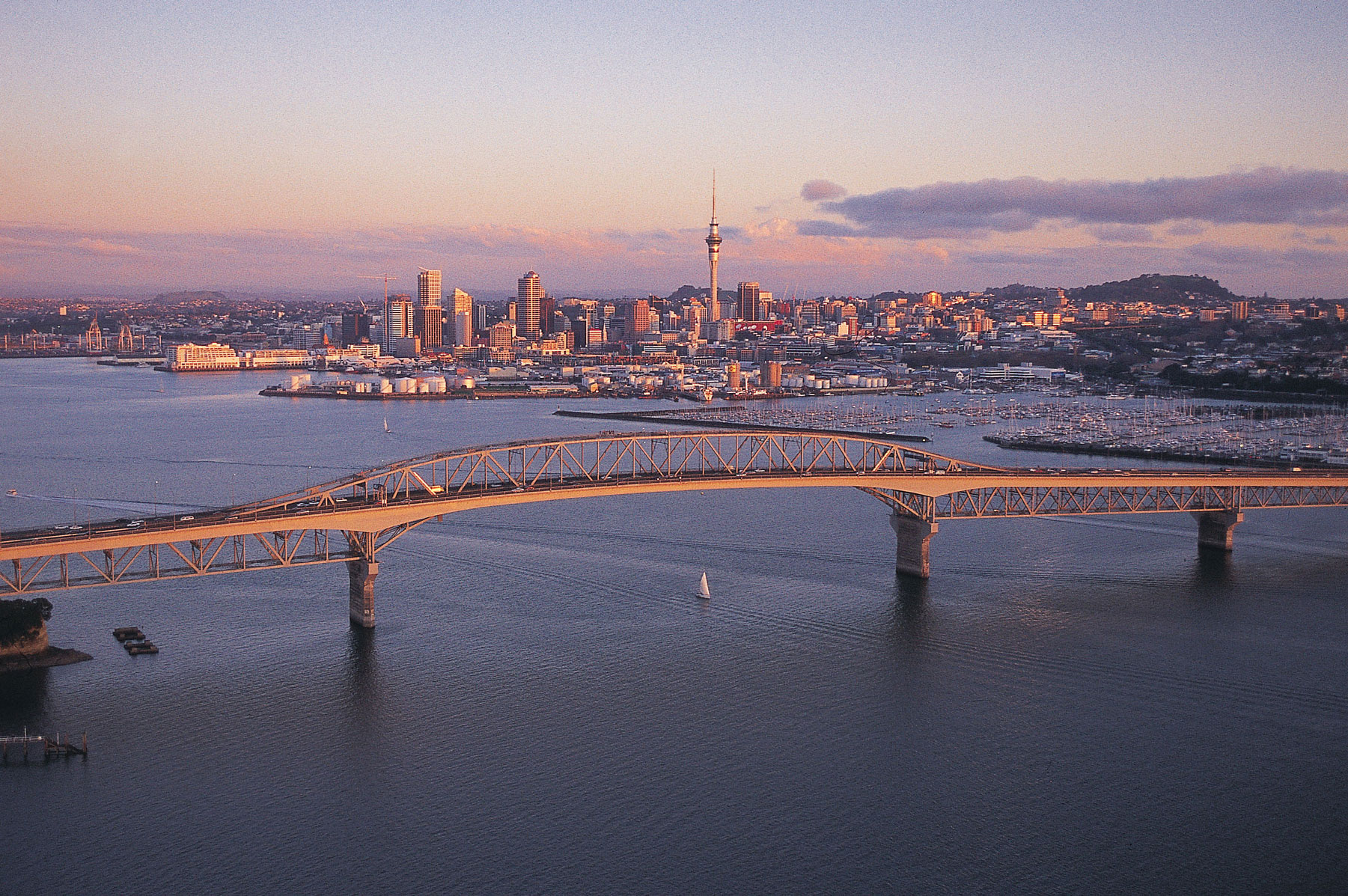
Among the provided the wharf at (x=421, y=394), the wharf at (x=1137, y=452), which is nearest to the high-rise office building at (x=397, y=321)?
the wharf at (x=421, y=394)

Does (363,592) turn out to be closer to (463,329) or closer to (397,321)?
(397,321)

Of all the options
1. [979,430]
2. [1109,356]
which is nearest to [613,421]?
[979,430]

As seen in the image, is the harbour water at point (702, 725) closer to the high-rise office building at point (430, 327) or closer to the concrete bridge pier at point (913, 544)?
the concrete bridge pier at point (913, 544)

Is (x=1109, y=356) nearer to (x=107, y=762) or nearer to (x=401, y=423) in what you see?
(x=401, y=423)

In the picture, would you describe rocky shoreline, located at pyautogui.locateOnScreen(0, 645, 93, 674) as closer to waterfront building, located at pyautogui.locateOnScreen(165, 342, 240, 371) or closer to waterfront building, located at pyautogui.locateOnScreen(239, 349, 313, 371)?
waterfront building, located at pyautogui.locateOnScreen(165, 342, 240, 371)

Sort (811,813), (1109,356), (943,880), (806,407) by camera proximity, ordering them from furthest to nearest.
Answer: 1. (1109,356)
2. (806,407)
3. (811,813)
4. (943,880)

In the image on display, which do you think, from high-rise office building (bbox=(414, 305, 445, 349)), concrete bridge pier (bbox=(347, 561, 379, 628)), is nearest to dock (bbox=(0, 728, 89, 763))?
concrete bridge pier (bbox=(347, 561, 379, 628))

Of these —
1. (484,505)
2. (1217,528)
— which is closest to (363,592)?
(484,505)

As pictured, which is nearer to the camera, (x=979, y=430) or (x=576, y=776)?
(x=576, y=776)
